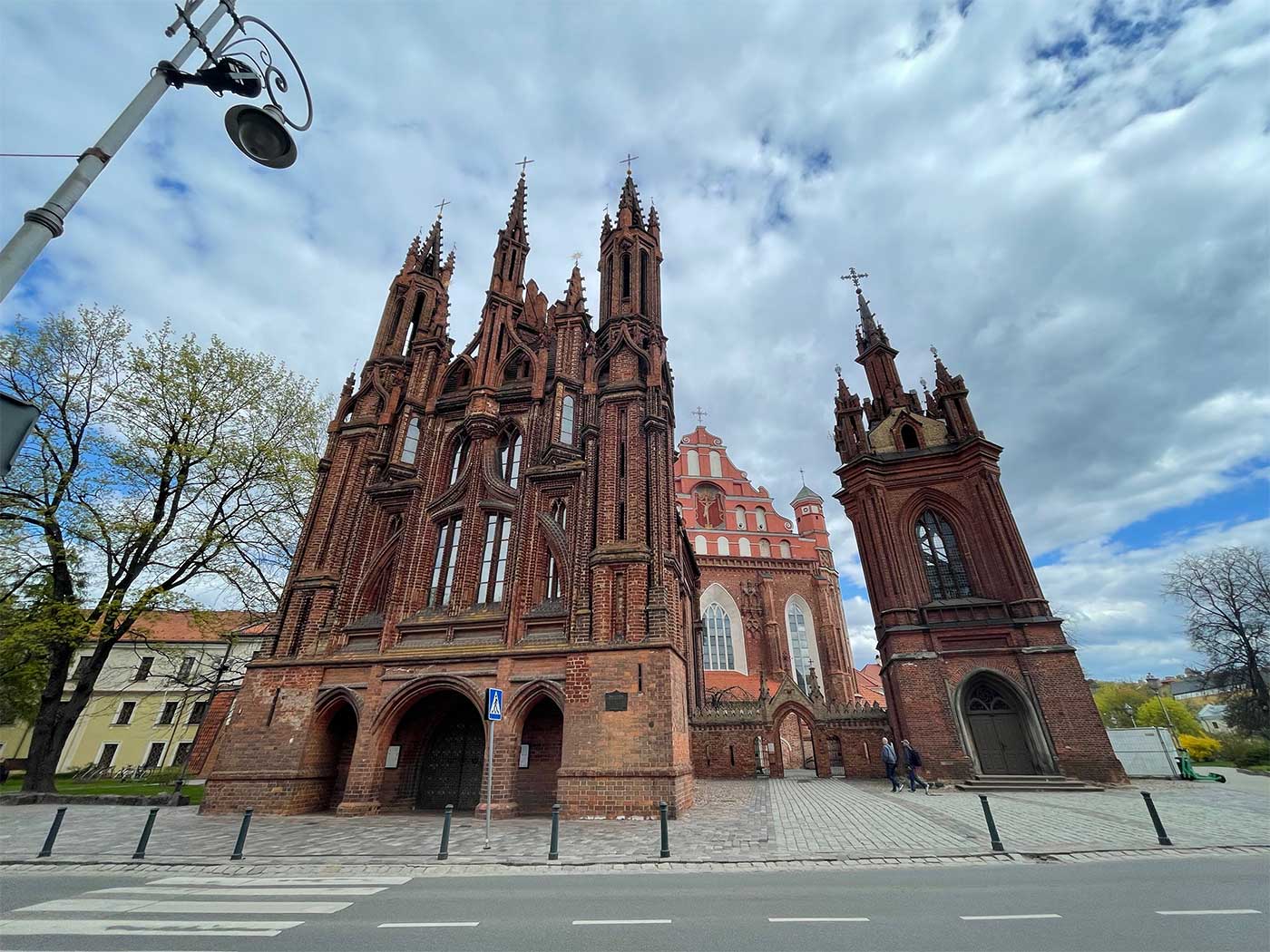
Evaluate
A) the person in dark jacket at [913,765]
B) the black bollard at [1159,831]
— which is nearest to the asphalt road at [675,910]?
the black bollard at [1159,831]

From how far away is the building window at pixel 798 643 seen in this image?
114 feet

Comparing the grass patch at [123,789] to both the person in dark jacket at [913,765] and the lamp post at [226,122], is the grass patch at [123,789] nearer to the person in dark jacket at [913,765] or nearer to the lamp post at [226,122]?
the lamp post at [226,122]

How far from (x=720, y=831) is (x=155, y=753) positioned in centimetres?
4082

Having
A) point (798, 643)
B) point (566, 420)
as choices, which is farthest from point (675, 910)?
point (798, 643)

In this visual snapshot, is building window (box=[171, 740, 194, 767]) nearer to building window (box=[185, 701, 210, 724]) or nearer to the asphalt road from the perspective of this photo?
building window (box=[185, 701, 210, 724])

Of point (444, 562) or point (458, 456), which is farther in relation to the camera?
point (458, 456)

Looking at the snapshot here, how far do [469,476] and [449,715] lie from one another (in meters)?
7.27

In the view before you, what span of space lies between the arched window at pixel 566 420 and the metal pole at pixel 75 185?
1277cm

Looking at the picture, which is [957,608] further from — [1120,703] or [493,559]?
[1120,703]

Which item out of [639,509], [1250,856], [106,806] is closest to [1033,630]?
[1250,856]

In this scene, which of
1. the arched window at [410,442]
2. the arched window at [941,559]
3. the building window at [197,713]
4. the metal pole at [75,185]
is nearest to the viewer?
the metal pole at [75,185]

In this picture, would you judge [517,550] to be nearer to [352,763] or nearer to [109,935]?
[352,763]

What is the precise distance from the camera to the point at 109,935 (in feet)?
16.6

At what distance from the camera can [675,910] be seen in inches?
224
